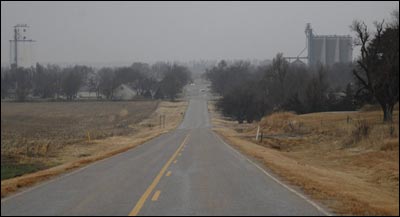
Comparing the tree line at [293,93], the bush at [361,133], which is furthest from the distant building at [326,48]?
the bush at [361,133]

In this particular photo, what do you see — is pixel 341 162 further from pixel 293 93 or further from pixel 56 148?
pixel 293 93

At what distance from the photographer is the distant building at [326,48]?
288ft

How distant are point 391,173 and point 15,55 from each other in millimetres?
16715

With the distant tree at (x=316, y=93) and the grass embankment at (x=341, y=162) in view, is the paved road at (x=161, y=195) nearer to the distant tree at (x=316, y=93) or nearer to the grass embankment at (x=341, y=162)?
the grass embankment at (x=341, y=162)

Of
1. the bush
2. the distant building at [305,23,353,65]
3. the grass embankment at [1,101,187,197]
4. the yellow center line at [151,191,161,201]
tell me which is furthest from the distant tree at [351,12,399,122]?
the distant building at [305,23,353,65]

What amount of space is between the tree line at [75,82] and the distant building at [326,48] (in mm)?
38848

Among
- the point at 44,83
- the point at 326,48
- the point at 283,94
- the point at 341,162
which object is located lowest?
the point at 341,162

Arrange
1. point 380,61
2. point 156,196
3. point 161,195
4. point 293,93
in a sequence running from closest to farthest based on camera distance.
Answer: point 156,196 < point 161,195 < point 380,61 < point 293,93

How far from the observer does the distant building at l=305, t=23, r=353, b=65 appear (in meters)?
87.7

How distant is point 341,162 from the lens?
100 feet

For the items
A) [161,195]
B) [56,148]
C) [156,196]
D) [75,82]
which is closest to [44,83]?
[56,148]

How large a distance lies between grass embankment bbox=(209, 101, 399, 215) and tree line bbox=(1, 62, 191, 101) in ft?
34.1

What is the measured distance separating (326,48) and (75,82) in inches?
2126

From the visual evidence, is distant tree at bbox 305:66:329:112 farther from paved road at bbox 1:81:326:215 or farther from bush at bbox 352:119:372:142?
paved road at bbox 1:81:326:215
